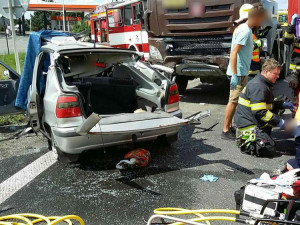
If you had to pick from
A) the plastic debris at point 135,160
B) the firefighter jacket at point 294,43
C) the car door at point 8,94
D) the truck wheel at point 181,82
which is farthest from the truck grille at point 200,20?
the plastic debris at point 135,160

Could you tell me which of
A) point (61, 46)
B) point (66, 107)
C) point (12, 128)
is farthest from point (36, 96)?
point (12, 128)

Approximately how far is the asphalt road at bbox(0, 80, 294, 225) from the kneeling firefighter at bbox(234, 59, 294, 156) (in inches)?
6.8

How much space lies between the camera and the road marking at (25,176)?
368cm

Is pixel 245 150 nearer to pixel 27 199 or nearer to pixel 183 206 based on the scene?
pixel 183 206

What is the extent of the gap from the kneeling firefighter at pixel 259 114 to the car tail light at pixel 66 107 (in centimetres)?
228

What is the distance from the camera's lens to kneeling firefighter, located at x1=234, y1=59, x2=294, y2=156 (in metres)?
4.39

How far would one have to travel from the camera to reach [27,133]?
5.74 m

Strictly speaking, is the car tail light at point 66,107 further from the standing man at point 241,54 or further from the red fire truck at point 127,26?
the red fire truck at point 127,26

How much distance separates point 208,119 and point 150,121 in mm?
2603

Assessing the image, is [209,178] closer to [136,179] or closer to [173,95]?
[136,179]

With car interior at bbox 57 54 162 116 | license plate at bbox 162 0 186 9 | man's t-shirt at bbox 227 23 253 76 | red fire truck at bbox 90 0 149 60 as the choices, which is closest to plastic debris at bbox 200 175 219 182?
car interior at bbox 57 54 162 116

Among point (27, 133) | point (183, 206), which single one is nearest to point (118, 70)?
point (27, 133)

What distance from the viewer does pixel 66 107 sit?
3.81 meters

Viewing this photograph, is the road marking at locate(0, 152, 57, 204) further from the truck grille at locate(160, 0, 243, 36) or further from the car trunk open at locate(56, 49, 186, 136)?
the truck grille at locate(160, 0, 243, 36)
